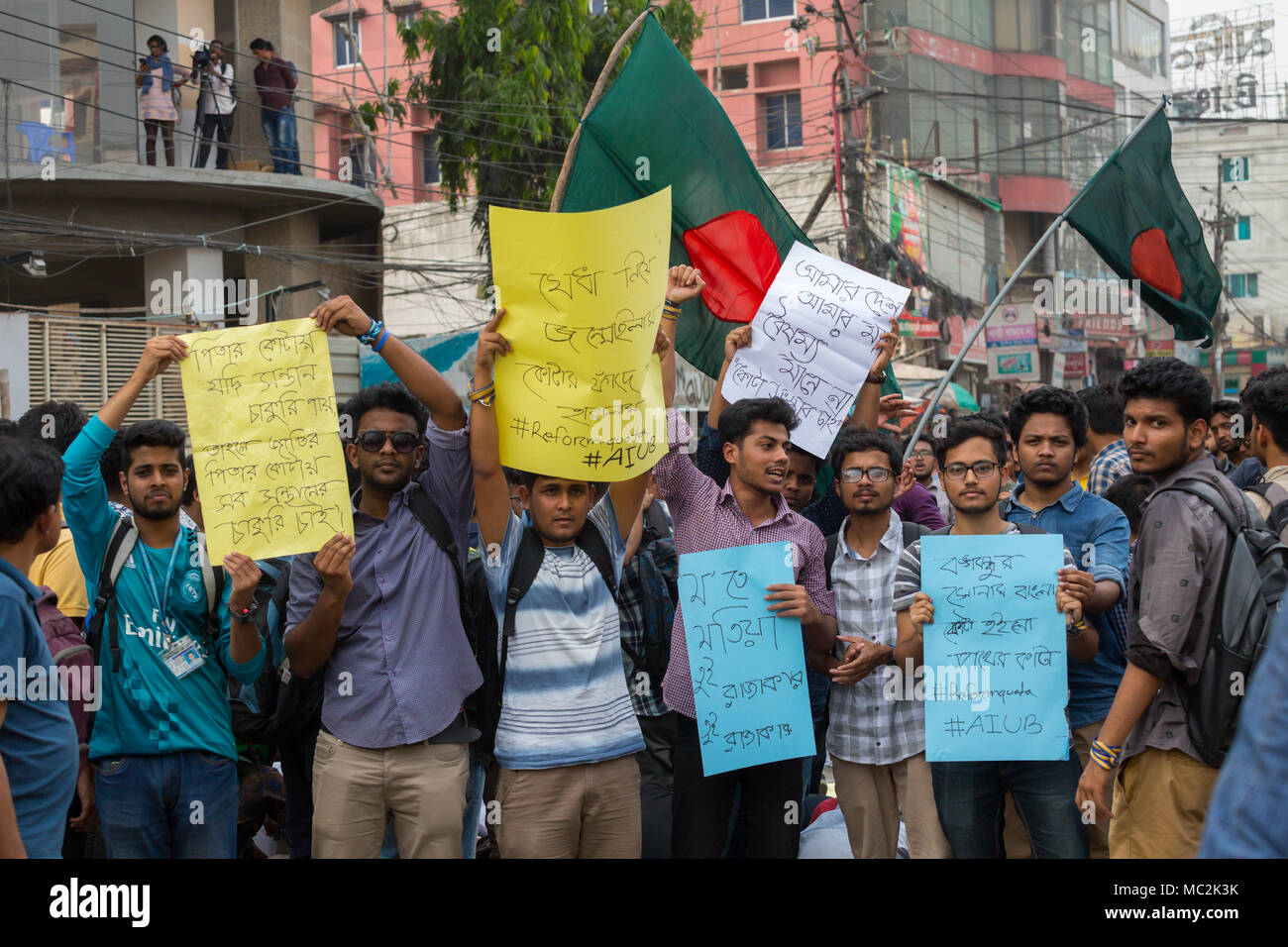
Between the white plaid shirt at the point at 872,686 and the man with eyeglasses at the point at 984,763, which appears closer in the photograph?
the man with eyeglasses at the point at 984,763

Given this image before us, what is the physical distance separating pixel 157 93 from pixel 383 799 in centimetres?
1528

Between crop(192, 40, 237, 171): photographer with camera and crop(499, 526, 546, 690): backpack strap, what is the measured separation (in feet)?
47.9

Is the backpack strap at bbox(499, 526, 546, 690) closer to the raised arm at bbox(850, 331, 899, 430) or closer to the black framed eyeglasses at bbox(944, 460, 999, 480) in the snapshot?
the black framed eyeglasses at bbox(944, 460, 999, 480)

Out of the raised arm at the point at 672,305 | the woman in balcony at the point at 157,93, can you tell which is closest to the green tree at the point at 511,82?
the woman in balcony at the point at 157,93

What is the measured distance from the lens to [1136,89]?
42531mm

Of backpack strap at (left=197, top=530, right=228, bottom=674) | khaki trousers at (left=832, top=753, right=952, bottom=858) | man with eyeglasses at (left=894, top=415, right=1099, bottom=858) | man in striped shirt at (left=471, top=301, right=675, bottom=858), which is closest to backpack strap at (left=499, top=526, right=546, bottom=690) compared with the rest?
man in striped shirt at (left=471, top=301, right=675, bottom=858)

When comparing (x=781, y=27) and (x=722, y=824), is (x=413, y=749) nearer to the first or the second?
(x=722, y=824)

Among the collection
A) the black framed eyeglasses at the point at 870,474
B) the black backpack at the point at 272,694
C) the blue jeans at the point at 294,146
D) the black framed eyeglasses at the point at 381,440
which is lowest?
the black backpack at the point at 272,694

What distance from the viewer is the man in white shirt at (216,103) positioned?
664 inches

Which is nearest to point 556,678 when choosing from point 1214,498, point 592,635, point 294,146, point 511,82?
point 592,635

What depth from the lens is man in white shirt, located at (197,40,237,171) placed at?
16875 millimetres

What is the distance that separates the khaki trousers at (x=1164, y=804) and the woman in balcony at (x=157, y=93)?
→ 15925 mm

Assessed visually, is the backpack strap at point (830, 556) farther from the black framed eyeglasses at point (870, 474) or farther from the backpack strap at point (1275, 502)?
the backpack strap at point (1275, 502)

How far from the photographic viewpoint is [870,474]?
445cm
